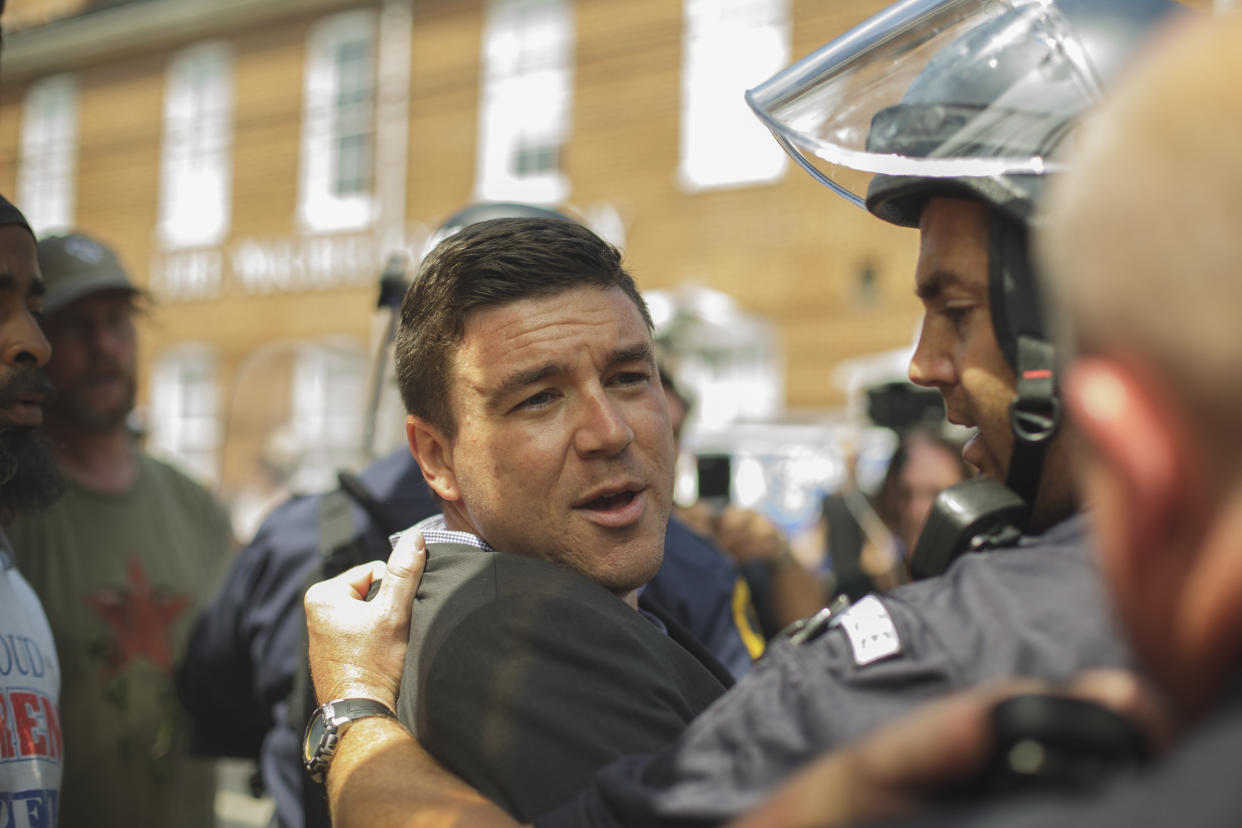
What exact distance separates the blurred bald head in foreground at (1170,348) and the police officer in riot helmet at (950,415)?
0.36m

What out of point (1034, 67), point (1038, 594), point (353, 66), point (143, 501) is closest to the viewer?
point (1038, 594)

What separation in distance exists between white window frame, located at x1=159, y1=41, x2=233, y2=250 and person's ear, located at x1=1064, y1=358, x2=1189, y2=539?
58.4 ft

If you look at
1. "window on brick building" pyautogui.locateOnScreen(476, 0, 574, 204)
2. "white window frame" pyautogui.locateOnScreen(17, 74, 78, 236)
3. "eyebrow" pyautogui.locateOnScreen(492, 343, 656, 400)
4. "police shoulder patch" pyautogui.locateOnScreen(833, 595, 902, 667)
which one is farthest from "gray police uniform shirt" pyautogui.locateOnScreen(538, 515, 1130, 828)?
"white window frame" pyautogui.locateOnScreen(17, 74, 78, 236)

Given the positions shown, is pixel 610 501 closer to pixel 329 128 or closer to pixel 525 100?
pixel 525 100

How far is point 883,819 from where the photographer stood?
0.73 meters

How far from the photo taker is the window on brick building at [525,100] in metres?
14.4

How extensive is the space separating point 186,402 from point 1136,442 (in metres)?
18.2

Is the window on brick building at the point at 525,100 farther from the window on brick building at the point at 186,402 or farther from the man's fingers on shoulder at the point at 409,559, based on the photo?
the man's fingers on shoulder at the point at 409,559

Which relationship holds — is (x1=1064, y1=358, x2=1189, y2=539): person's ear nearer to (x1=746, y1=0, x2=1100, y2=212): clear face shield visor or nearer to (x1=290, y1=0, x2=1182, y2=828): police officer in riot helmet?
(x1=290, y1=0, x2=1182, y2=828): police officer in riot helmet

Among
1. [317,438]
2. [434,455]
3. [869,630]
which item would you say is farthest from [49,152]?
[869,630]

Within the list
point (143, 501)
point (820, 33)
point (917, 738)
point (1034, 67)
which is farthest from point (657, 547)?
point (820, 33)

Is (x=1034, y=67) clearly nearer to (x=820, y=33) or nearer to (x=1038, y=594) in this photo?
(x=1038, y=594)

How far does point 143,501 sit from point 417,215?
12066mm

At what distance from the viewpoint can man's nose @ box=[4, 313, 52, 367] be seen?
2.14 m
